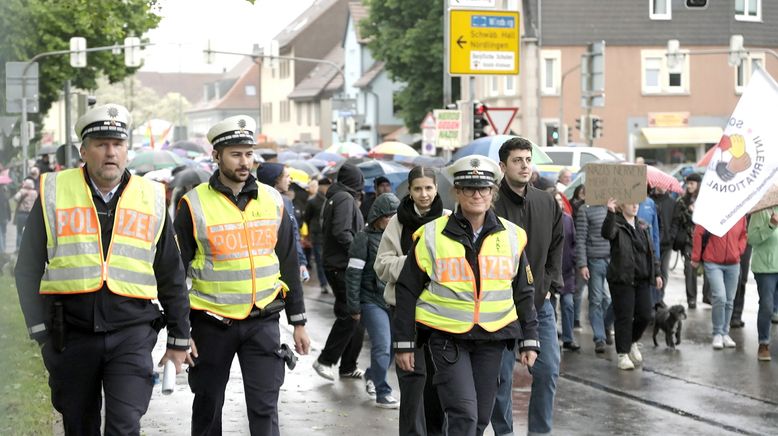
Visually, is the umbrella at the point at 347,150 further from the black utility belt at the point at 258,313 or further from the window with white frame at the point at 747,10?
the black utility belt at the point at 258,313

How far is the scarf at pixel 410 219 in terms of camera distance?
8.69 m

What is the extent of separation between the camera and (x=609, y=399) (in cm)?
1174

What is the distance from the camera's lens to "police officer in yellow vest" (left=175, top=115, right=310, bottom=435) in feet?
24.6

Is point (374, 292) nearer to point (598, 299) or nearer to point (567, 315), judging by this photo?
point (567, 315)

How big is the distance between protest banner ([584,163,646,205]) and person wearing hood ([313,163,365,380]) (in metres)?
2.03

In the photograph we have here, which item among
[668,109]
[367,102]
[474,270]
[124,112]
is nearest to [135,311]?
[124,112]

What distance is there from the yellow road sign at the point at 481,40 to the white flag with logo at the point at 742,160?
273 inches

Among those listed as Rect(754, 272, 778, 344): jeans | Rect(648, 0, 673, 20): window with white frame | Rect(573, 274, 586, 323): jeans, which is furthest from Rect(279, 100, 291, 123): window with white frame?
Rect(754, 272, 778, 344): jeans

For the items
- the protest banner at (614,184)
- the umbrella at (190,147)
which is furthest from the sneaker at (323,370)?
the umbrella at (190,147)

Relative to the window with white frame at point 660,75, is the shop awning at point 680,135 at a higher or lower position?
lower

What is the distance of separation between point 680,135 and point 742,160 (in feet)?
155

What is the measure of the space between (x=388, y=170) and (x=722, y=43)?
1572 inches

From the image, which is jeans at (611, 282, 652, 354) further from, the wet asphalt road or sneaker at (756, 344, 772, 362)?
sneaker at (756, 344, 772, 362)

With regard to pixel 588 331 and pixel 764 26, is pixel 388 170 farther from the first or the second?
pixel 764 26
